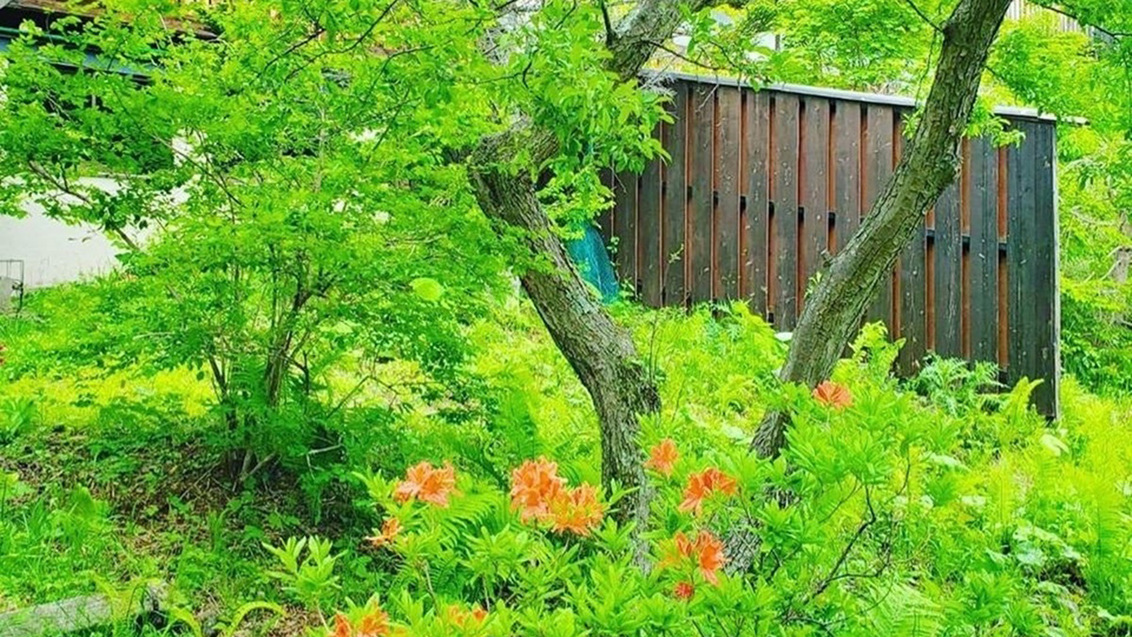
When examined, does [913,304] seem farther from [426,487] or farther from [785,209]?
[426,487]

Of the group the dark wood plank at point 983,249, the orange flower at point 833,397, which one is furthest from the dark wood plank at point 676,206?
the orange flower at point 833,397

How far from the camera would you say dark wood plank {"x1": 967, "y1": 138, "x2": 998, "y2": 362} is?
4.77 m

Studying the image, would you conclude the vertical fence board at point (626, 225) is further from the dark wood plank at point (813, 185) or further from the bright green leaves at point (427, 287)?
the bright green leaves at point (427, 287)

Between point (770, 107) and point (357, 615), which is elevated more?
point (770, 107)

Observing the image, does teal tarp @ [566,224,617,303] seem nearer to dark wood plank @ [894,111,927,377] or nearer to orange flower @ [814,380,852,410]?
dark wood plank @ [894,111,927,377]

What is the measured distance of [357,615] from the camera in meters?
1.36

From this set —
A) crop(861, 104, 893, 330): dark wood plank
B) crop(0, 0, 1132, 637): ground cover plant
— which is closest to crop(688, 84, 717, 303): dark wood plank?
crop(861, 104, 893, 330): dark wood plank

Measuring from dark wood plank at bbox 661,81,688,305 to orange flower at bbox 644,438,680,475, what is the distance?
4.50 m

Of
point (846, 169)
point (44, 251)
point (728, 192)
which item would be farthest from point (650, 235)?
point (44, 251)

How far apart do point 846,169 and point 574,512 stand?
4.28 m

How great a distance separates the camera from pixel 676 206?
20.4ft

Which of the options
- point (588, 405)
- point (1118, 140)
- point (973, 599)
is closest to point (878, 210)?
point (973, 599)

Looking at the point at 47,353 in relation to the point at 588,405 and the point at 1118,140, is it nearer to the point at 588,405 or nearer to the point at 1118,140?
the point at 588,405

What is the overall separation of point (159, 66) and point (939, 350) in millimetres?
3895
